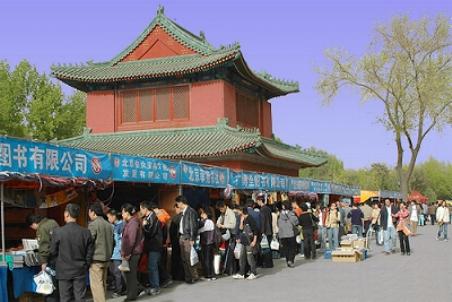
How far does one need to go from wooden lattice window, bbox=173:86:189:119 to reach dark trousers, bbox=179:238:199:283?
14307 mm

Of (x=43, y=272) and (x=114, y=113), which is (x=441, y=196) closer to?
(x=114, y=113)

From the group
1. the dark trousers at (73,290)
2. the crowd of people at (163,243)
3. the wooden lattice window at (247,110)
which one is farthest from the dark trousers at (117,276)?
the wooden lattice window at (247,110)

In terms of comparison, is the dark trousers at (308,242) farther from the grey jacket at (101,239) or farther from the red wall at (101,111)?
the red wall at (101,111)

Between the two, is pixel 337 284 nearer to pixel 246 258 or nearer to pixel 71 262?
pixel 246 258

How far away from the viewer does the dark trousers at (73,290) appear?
812cm

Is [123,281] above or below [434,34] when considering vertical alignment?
below

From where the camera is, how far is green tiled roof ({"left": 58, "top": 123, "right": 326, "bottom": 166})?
930 inches

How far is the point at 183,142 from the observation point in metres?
25.4

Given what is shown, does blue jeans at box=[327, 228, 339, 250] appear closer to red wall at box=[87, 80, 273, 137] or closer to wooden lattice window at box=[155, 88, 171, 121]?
red wall at box=[87, 80, 273, 137]

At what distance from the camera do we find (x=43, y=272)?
9000 millimetres

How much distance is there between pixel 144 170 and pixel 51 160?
3.11m

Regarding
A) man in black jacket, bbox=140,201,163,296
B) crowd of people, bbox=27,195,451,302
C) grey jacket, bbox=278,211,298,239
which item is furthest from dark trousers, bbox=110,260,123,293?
grey jacket, bbox=278,211,298,239

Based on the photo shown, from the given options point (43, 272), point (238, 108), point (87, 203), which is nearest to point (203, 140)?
point (238, 108)

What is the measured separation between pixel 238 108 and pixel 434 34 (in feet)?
60.0
